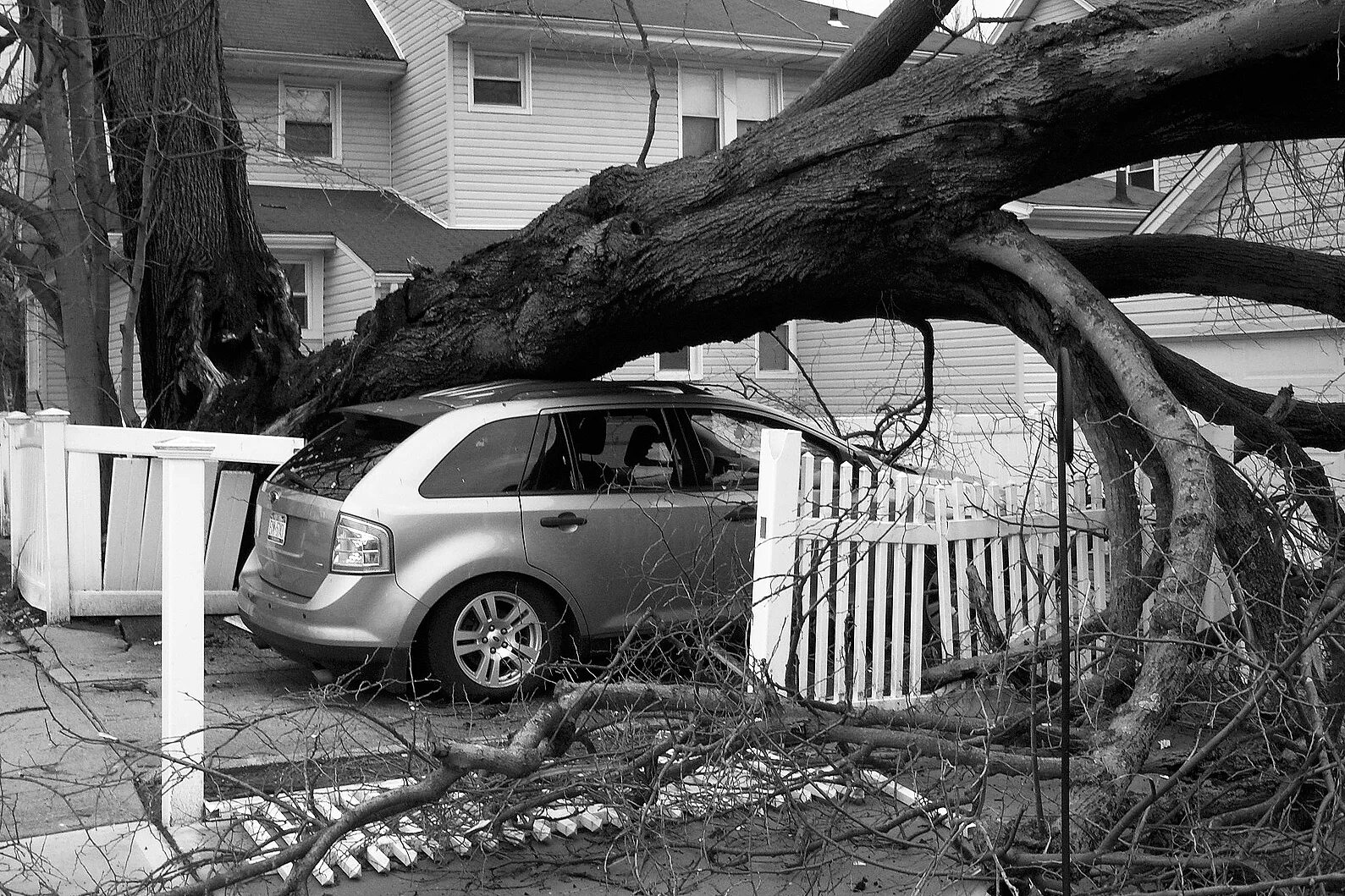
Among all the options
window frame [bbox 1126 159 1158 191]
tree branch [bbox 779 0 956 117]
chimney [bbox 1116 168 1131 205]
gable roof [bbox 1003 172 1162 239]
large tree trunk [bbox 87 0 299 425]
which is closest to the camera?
tree branch [bbox 779 0 956 117]

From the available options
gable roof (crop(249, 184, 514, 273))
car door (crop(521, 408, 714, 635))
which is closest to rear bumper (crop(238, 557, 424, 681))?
car door (crop(521, 408, 714, 635))

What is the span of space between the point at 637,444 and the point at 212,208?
170 inches

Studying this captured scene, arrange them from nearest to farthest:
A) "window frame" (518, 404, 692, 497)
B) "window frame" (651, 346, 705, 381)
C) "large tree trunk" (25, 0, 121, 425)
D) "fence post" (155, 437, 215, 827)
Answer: "fence post" (155, 437, 215, 827) < "window frame" (518, 404, 692, 497) < "large tree trunk" (25, 0, 121, 425) < "window frame" (651, 346, 705, 381)

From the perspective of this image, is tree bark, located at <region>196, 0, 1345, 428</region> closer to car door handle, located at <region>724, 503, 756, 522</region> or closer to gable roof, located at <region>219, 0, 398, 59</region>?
car door handle, located at <region>724, 503, 756, 522</region>

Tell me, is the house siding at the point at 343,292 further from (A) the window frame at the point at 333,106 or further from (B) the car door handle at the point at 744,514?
(B) the car door handle at the point at 744,514

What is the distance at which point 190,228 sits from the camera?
31.3ft

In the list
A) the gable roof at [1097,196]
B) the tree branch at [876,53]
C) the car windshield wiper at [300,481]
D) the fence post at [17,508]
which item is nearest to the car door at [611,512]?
the car windshield wiper at [300,481]

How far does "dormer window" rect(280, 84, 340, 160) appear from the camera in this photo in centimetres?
1980

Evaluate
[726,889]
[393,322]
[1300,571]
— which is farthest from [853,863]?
[393,322]

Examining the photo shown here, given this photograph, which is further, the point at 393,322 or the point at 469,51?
the point at 469,51

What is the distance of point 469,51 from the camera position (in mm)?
19594

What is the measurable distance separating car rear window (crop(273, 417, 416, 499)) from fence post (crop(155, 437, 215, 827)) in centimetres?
197

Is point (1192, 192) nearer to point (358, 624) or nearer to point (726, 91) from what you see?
point (726, 91)

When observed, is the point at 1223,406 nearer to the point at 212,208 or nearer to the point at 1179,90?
the point at 1179,90
